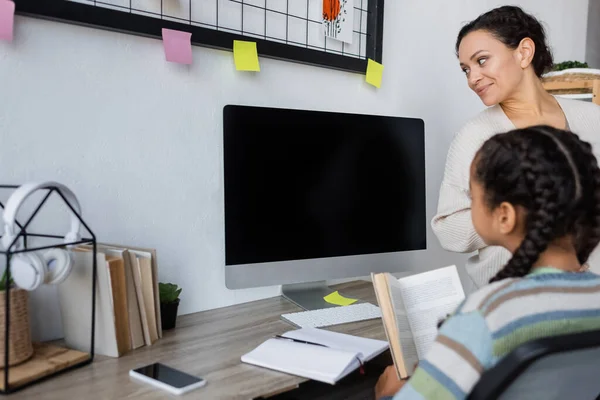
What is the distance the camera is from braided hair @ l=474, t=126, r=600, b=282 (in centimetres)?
81

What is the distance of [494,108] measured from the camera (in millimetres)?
1486

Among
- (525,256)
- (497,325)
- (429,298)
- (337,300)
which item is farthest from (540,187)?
(337,300)

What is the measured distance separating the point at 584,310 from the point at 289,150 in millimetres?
800

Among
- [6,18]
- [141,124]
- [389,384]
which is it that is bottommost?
[389,384]

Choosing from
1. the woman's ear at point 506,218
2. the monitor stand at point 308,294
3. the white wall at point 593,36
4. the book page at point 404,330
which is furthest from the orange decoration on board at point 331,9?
the white wall at point 593,36

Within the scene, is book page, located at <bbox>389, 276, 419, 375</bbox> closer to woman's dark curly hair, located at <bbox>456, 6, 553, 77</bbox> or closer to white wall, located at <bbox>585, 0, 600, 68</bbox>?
woman's dark curly hair, located at <bbox>456, 6, 553, 77</bbox>

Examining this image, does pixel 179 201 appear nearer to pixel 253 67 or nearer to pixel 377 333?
pixel 253 67

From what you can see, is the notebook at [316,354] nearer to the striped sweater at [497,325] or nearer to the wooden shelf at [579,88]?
the striped sweater at [497,325]

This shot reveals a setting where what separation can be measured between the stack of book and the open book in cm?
48

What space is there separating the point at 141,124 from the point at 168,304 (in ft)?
1.41

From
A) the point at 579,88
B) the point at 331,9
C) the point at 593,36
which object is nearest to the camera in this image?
Result: the point at 331,9

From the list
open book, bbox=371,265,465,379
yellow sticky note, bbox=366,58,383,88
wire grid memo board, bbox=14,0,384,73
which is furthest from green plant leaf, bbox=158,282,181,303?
yellow sticky note, bbox=366,58,383,88

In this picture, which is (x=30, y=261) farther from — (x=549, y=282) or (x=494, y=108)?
(x=494, y=108)

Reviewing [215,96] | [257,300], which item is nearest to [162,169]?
[215,96]
